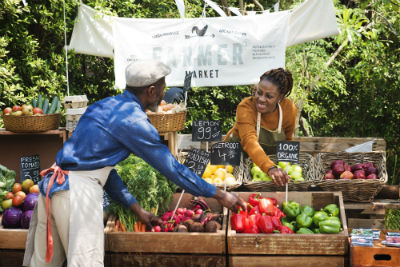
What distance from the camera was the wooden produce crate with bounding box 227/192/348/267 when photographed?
2871 millimetres

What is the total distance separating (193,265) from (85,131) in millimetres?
1135

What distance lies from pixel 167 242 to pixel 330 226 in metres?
1.08

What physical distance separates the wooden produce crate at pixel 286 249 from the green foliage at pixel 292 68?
2908mm

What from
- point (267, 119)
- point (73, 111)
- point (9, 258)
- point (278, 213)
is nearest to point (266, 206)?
point (278, 213)

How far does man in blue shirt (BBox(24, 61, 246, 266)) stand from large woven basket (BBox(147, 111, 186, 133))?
143 centimetres

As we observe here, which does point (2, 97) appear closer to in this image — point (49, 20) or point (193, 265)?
point (49, 20)

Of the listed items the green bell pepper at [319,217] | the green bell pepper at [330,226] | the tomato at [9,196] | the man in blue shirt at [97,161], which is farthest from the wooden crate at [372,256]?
the tomato at [9,196]

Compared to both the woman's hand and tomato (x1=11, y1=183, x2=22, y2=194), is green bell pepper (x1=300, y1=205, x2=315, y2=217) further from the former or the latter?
tomato (x1=11, y1=183, x2=22, y2=194)

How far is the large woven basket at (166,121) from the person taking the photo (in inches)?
164

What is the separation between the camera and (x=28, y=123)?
4.34m

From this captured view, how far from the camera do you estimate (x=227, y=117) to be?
25.7ft

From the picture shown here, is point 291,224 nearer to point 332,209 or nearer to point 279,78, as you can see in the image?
Answer: point 332,209

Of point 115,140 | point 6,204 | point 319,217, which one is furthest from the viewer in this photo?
point 6,204

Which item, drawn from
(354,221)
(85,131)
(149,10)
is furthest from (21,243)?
(149,10)
